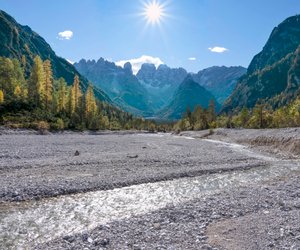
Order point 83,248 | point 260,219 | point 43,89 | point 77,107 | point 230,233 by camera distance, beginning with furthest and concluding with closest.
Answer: point 77,107 → point 43,89 → point 260,219 → point 230,233 → point 83,248

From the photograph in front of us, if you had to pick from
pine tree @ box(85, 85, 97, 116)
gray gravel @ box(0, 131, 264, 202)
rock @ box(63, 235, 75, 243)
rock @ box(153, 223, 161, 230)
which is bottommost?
gray gravel @ box(0, 131, 264, 202)

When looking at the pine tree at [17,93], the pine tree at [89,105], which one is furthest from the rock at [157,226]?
the pine tree at [89,105]

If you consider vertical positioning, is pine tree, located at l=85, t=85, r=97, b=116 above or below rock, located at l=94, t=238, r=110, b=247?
above

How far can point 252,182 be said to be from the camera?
99.7 feet

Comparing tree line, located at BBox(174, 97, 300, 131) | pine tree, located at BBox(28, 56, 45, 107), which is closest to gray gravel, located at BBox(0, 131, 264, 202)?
pine tree, located at BBox(28, 56, 45, 107)

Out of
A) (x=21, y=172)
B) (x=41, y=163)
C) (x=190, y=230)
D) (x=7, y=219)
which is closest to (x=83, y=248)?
(x=190, y=230)

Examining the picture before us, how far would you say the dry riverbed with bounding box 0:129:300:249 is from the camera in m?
14.5

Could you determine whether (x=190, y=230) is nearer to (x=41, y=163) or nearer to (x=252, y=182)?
(x=252, y=182)

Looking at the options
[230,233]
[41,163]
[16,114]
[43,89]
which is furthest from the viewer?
[43,89]

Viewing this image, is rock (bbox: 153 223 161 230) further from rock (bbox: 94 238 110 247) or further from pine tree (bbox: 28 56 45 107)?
pine tree (bbox: 28 56 45 107)

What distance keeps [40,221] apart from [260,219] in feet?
40.6

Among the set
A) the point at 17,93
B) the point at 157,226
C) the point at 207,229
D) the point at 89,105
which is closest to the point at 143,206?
the point at 157,226

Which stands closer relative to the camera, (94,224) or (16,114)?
(94,224)

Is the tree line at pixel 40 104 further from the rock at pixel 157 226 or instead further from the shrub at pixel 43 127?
the rock at pixel 157 226
